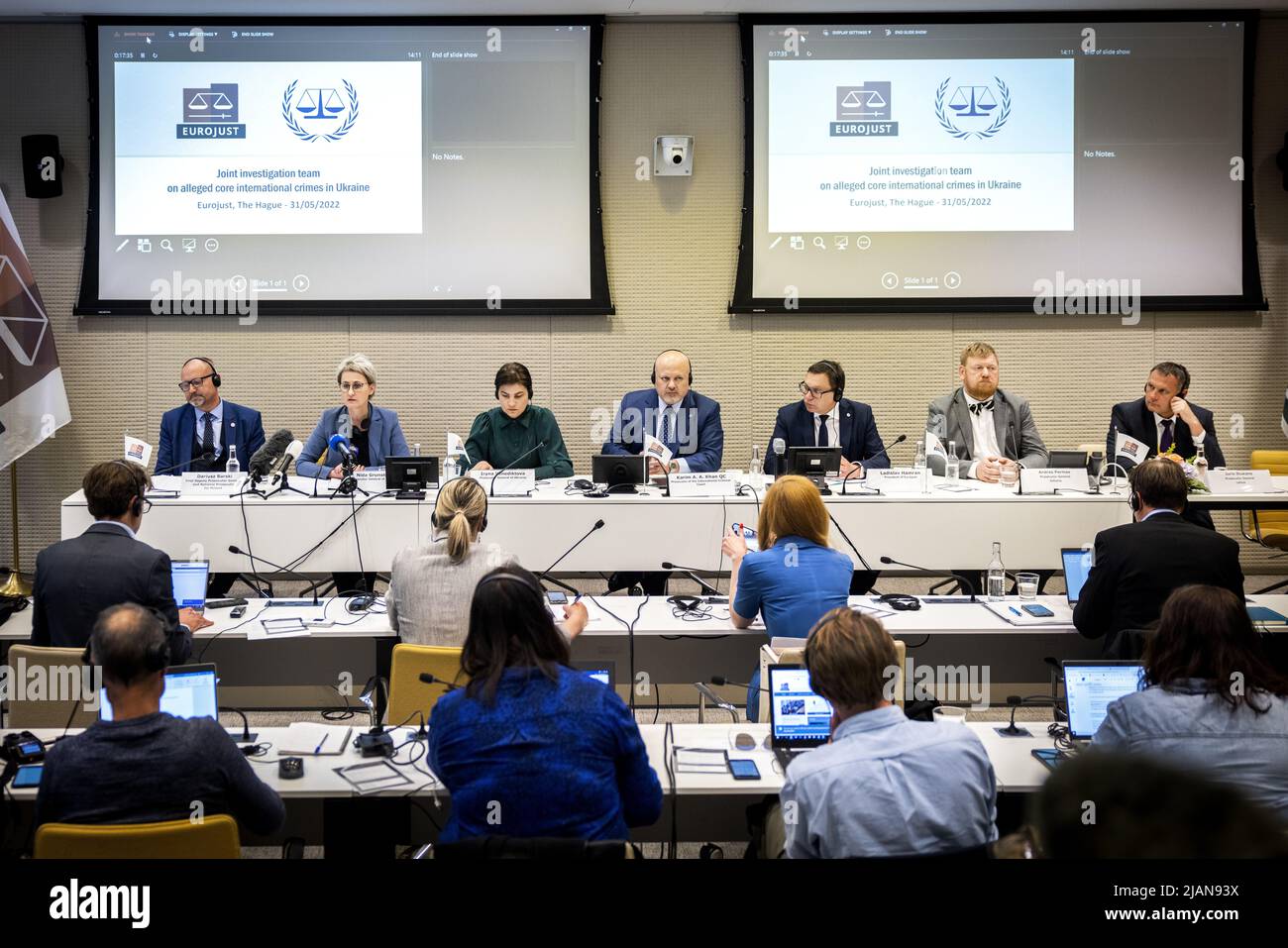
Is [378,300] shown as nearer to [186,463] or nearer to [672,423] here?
[186,463]

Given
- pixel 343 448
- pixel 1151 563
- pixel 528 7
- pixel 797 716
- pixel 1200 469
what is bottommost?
pixel 797 716

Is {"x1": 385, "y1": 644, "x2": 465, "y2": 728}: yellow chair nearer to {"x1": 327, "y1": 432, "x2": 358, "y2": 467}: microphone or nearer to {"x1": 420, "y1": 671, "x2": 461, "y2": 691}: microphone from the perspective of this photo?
{"x1": 420, "y1": 671, "x2": 461, "y2": 691}: microphone

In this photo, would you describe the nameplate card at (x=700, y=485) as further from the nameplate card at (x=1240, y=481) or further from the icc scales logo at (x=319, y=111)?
the icc scales logo at (x=319, y=111)

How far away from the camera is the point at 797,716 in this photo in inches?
109

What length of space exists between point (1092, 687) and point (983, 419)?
323cm

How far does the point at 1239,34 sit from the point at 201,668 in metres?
7.25

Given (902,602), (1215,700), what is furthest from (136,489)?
(1215,700)

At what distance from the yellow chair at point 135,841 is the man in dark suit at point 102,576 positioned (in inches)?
49.3

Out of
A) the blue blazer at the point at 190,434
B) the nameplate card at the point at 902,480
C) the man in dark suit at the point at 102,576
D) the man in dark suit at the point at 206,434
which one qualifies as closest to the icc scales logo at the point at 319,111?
the man in dark suit at the point at 206,434

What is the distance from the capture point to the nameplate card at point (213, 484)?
191 inches

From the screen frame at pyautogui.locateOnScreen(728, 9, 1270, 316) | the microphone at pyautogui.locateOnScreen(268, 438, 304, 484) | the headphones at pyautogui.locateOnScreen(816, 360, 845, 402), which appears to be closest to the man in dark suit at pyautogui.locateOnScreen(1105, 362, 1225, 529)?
the screen frame at pyautogui.locateOnScreen(728, 9, 1270, 316)

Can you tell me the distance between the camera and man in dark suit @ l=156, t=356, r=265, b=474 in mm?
5578

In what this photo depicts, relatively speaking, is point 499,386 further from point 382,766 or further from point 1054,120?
point 1054,120
